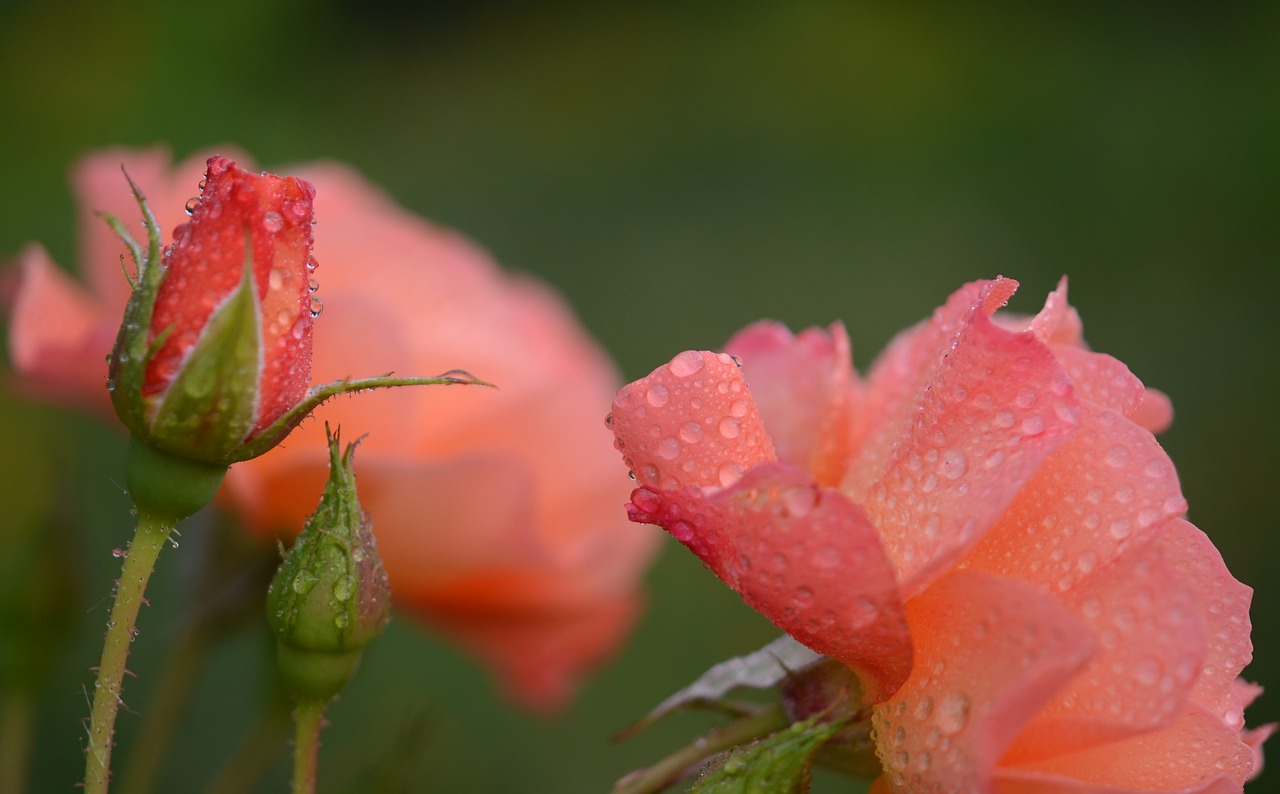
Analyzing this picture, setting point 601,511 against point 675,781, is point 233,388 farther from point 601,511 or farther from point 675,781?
point 601,511

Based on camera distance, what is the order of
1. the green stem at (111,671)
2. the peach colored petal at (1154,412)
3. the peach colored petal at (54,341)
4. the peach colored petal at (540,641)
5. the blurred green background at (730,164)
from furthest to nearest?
1. the blurred green background at (730,164)
2. the peach colored petal at (540,641)
3. the peach colored petal at (54,341)
4. the peach colored petal at (1154,412)
5. the green stem at (111,671)

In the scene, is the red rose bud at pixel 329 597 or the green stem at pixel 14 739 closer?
the red rose bud at pixel 329 597

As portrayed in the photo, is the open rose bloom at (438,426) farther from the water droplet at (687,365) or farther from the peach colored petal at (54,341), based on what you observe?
the water droplet at (687,365)

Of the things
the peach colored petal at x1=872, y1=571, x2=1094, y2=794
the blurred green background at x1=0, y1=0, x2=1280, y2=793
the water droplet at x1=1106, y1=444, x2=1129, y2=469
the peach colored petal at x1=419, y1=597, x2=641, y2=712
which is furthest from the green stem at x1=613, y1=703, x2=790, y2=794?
the blurred green background at x1=0, y1=0, x2=1280, y2=793

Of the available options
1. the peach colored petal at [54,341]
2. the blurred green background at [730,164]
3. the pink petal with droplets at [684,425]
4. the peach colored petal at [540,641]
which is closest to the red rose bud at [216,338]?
the pink petal with droplets at [684,425]

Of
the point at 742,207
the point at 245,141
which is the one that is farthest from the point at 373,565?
the point at 742,207

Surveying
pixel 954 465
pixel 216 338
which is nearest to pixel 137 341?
pixel 216 338

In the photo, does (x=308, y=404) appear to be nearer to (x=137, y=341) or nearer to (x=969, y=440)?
(x=137, y=341)
